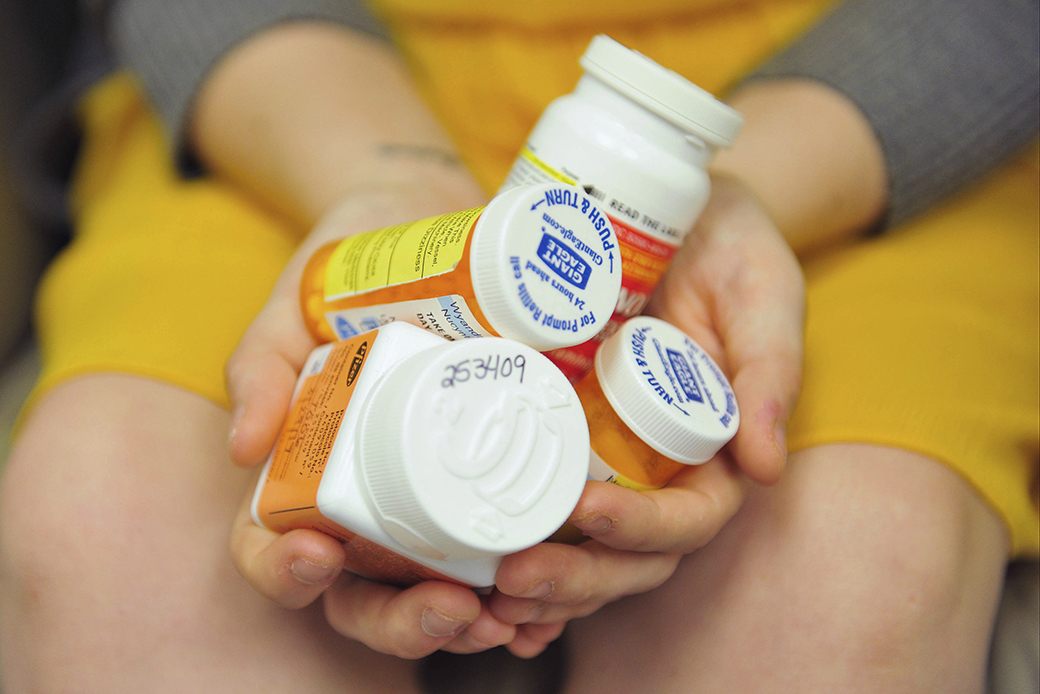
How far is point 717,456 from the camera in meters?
0.54

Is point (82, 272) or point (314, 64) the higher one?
point (314, 64)

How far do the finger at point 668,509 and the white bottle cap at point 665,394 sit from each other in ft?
0.09

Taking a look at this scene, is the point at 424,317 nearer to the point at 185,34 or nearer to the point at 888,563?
the point at 888,563

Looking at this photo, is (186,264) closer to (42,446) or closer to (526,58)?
(42,446)

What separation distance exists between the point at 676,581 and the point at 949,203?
482 mm

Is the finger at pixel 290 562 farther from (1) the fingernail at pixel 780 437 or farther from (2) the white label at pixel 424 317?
(1) the fingernail at pixel 780 437

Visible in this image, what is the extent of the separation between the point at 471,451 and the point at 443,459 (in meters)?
0.02

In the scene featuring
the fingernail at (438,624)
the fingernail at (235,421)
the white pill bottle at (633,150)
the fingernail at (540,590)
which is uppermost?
the white pill bottle at (633,150)

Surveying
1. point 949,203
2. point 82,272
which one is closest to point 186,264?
point 82,272

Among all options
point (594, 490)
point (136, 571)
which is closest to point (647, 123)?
point (594, 490)

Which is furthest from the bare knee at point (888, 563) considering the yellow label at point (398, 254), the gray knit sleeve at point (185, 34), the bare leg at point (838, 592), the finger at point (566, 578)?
the gray knit sleeve at point (185, 34)

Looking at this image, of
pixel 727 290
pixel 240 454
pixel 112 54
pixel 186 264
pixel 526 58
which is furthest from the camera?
pixel 112 54

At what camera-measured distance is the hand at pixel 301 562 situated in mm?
433

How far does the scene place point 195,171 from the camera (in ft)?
2.79
